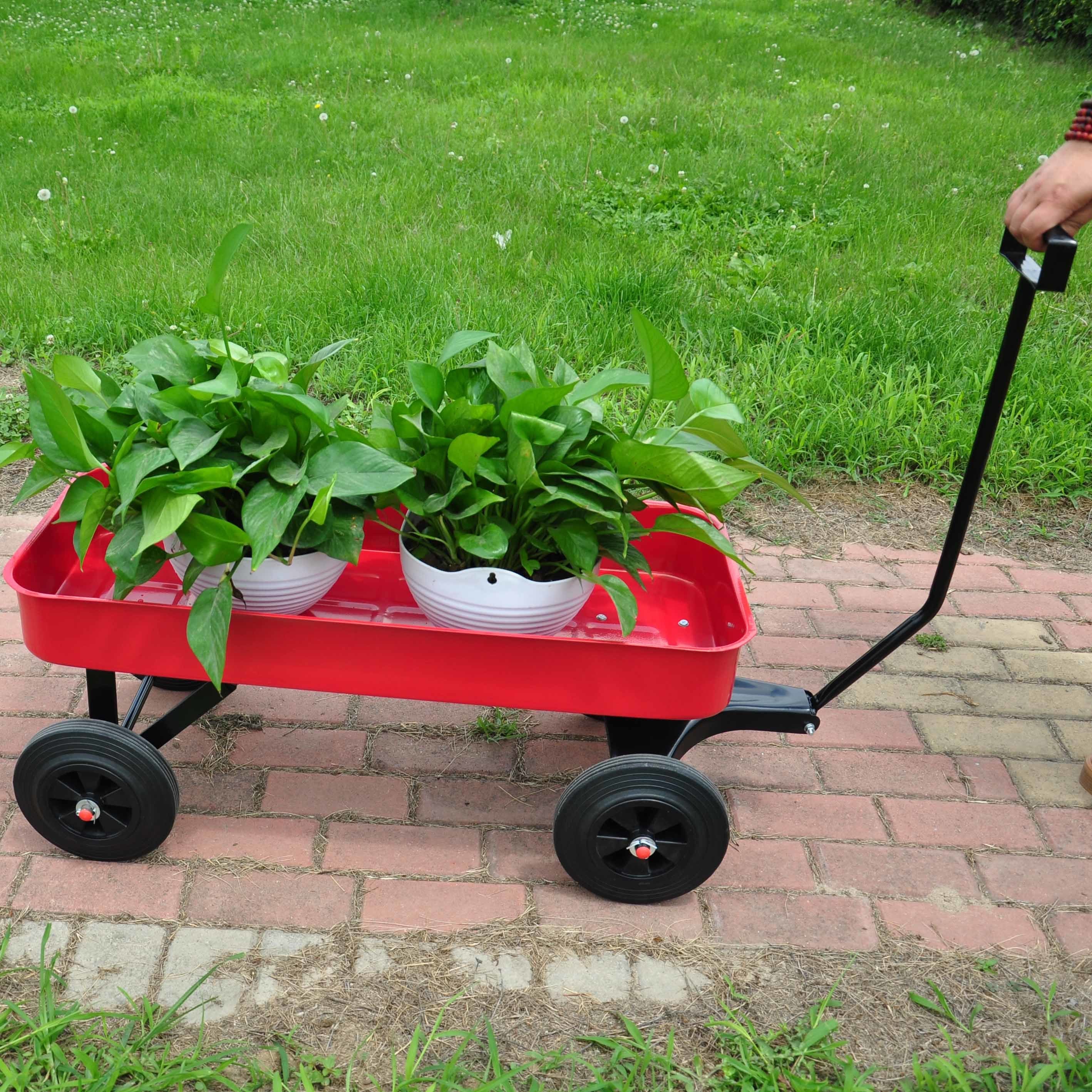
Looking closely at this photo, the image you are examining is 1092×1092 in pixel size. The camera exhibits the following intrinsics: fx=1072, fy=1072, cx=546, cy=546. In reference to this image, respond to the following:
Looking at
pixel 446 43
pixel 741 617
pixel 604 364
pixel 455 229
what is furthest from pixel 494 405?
pixel 446 43

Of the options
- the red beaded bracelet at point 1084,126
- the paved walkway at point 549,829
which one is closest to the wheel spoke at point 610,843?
the paved walkway at point 549,829

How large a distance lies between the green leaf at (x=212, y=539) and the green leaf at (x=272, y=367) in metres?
0.36

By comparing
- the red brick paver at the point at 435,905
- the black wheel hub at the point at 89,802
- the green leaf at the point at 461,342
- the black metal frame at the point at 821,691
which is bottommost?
the red brick paver at the point at 435,905

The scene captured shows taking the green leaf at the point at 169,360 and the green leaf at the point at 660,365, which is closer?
the green leaf at the point at 660,365

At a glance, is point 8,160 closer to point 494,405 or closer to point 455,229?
point 455,229

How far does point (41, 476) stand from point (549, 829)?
1.22 m

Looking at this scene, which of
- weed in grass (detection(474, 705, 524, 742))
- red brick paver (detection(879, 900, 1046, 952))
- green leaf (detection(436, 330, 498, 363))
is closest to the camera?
green leaf (detection(436, 330, 498, 363))

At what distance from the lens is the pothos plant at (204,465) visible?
1.72 m

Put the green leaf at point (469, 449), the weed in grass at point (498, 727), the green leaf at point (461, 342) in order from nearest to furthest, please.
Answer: the green leaf at point (469, 449), the green leaf at point (461, 342), the weed in grass at point (498, 727)

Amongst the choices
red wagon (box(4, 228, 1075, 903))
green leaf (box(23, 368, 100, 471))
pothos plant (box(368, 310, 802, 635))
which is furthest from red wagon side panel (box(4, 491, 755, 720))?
green leaf (box(23, 368, 100, 471))

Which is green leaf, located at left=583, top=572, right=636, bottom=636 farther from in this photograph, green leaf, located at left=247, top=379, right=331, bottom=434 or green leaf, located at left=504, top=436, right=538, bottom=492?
green leaf, located at left=247, top=379, right=331, bottom=434

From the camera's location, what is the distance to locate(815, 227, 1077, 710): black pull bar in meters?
1.67

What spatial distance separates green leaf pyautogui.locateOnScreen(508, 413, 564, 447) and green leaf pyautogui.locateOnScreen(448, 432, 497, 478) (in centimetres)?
4

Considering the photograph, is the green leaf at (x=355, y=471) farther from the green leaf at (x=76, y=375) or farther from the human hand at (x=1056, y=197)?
the human hand at (x=1056, y=197)
